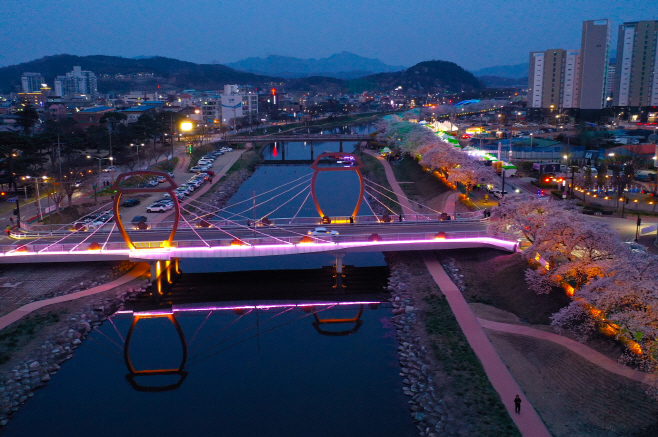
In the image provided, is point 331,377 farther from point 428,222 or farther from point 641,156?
Result: point 641,156

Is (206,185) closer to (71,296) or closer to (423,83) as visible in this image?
(71,296)

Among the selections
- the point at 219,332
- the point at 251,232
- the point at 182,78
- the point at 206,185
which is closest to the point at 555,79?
the point at 206,185

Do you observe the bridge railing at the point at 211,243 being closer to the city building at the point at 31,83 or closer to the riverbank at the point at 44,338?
the riverbank at the point at 44,338

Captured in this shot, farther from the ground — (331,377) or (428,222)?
(428,222)

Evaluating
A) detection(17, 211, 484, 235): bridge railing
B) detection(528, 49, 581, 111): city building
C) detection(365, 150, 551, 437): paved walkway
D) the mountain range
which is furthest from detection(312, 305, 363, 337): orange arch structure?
the mountain range

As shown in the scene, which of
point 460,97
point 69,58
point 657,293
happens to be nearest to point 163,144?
point 657,293

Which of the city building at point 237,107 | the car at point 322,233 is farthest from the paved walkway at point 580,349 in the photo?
the city building at point 237,107
